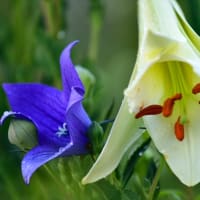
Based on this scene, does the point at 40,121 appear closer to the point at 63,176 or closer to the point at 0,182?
the point at 63,176

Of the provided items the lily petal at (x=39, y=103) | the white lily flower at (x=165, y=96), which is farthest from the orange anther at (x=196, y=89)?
the lily petal at (x=39, y=103)

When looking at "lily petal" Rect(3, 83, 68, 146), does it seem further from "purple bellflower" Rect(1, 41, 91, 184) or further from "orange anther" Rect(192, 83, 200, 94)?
"orange anther" Rect(192, 83, 200, 94)

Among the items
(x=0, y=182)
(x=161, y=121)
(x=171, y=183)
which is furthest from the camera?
(x=171, y=183)

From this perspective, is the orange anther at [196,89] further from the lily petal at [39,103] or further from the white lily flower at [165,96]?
the lily petal at [39,103]

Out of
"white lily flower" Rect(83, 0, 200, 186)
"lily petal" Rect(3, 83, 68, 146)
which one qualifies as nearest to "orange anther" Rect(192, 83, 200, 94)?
"white lily flower" Rect(83, 0, 200, 186)

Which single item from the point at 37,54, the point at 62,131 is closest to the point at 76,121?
the point at 62,131

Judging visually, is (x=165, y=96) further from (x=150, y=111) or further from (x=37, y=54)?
(x=37, y=54)

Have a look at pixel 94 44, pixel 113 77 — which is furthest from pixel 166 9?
pixel 113 77
